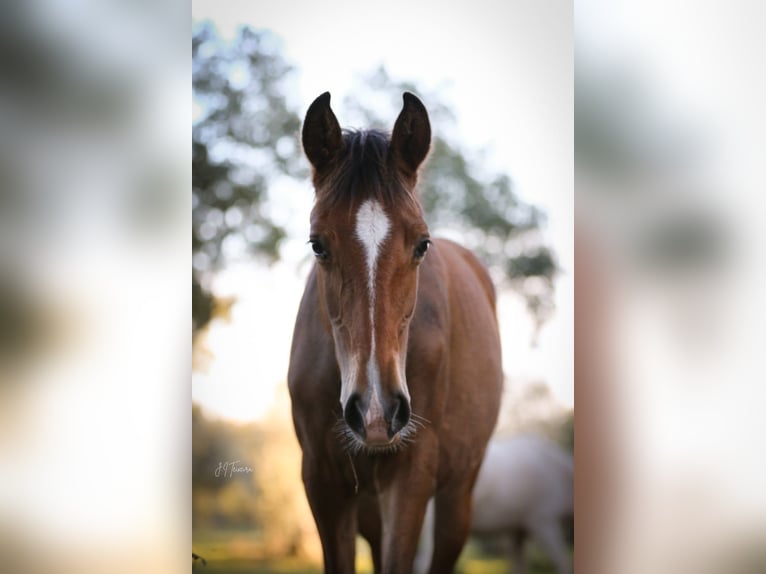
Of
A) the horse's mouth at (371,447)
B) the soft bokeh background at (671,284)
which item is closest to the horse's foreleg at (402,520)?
the horse's mouth at (371,447)

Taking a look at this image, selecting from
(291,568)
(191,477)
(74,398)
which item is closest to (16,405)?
(74,398)

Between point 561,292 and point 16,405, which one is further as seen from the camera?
point 561,292

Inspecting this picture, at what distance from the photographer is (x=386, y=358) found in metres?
2.34

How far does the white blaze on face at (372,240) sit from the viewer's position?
2.32 meters

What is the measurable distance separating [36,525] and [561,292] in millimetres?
1908

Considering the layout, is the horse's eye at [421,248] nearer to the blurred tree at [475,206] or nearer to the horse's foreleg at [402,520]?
the blurred tree at [475,206]

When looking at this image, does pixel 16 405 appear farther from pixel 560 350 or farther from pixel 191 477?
pixel 560 350

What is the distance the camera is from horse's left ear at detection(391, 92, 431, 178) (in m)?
2.57

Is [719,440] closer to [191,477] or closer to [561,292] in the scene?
[561,292]

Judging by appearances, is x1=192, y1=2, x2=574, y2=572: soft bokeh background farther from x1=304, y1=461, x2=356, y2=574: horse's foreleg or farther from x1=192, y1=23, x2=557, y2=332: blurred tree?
x1=304, y1=461, x2=356, y2=574: horse's foreleg

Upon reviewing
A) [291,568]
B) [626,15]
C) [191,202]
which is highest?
[626,15]

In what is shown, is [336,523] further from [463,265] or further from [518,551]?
[463,265]

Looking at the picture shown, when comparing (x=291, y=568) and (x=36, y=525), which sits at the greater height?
(x=36, y=525)

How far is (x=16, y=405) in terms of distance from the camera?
8.63ft
